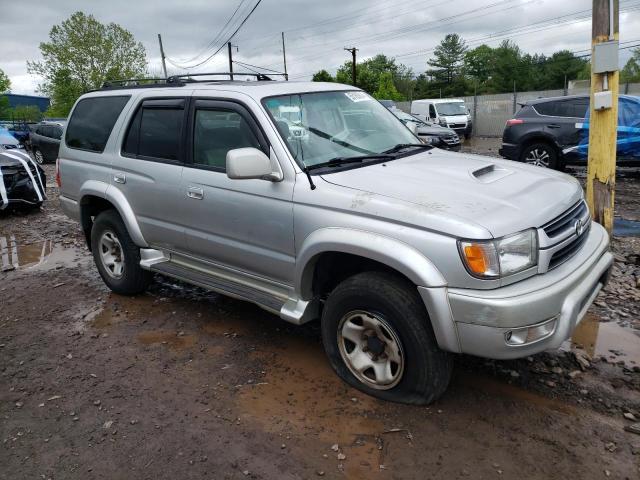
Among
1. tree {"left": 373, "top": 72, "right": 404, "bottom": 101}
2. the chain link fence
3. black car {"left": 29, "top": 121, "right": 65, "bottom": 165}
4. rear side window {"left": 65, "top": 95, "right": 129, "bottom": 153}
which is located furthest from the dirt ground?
tree {"left": 373, "top": 72, "right": 404, "bottom": 101}

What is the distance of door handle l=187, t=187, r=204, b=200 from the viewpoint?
3938 mm

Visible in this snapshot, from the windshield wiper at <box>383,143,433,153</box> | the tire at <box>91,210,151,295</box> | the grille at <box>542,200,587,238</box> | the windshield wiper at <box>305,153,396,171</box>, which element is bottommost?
the tire at <box>91,210,151,295</box>

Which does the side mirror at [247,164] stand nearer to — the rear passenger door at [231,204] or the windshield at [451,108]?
the rear passenger door at [231,204]

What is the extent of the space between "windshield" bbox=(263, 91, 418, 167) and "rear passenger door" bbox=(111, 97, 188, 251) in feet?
3.15

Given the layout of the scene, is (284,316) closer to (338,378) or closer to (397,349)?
(338,378)

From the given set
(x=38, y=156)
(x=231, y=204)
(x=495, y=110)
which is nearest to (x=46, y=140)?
(x=38, y=156)

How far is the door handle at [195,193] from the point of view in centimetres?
394

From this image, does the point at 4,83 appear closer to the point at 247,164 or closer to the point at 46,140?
the point at 46,140

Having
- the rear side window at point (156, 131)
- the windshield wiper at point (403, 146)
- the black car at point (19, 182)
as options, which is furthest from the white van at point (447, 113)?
the rear side window at point (156, 131)

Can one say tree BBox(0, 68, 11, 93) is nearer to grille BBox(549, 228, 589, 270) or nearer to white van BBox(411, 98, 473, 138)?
white van BBox(411, 98, 473, 138)

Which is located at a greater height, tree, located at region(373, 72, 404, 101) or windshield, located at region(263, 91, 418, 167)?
tree, located at region(373, 72, 404, 101)

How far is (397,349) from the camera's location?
3.06m

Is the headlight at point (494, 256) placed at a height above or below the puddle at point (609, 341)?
above

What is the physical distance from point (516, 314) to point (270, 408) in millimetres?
1581
